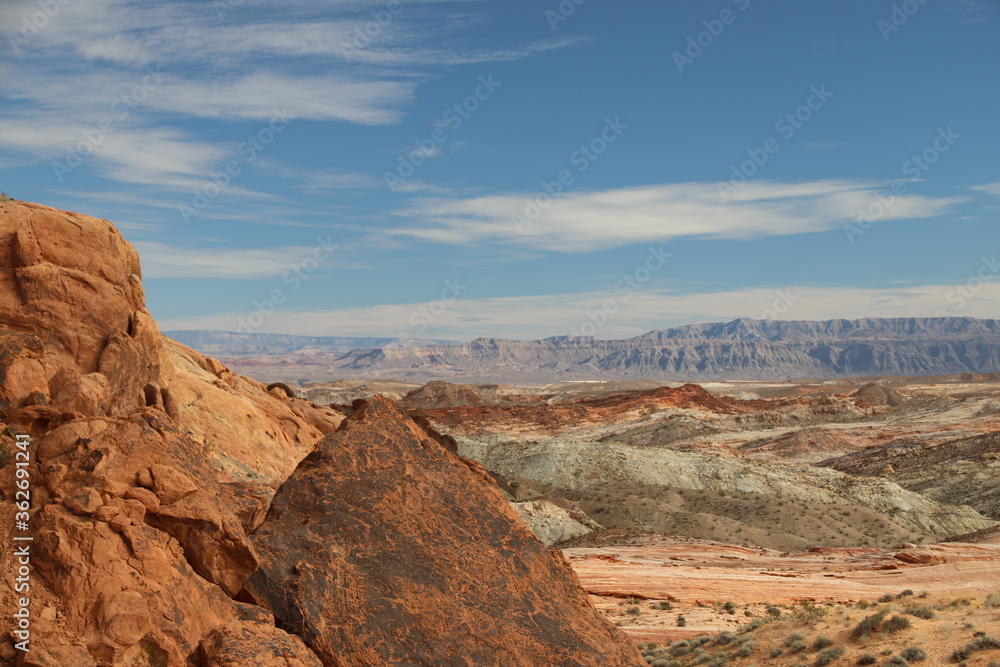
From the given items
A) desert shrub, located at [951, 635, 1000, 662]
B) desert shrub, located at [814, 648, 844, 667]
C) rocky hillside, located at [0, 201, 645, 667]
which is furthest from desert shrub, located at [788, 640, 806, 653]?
rocky hillside, located at [0, 201, 645, 667]

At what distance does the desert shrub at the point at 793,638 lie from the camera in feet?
46.2

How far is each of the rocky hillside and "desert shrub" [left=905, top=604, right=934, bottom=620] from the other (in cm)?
824

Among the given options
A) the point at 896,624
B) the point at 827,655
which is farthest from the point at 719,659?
the point at 896,624

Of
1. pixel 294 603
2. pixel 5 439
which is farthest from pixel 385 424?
pixel 5 439

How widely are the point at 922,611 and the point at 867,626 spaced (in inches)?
51.7

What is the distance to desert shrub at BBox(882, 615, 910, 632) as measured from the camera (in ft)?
44.7

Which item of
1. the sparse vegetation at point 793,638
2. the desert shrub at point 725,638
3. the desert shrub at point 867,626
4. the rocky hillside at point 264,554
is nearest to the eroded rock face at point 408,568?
the rocky hillside at point 264,554

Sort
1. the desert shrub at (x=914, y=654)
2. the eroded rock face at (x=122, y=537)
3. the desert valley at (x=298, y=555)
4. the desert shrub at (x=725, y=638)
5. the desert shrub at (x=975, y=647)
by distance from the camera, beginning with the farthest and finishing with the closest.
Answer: the desert shrub at (x=725, y=638) → the desert shrub at (x=914, y=654) → the desert shrub at (x=975, y=647) → the desert valley at (x=298, y=555) → the eroded rock face at (x=122, y=537)

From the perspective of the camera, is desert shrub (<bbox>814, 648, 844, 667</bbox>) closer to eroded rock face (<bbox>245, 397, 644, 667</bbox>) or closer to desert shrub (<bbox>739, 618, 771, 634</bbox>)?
desert shrub (<bbox>739, 618, 771, 634</bbox>)

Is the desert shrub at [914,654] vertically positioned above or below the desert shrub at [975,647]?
below

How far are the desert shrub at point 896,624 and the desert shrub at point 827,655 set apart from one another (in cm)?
115

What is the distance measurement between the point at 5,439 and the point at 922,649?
13023mm

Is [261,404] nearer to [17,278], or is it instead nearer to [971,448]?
[17,278]

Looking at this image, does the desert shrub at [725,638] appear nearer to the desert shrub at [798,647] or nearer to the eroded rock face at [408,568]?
the desert shrub at [798,647]
